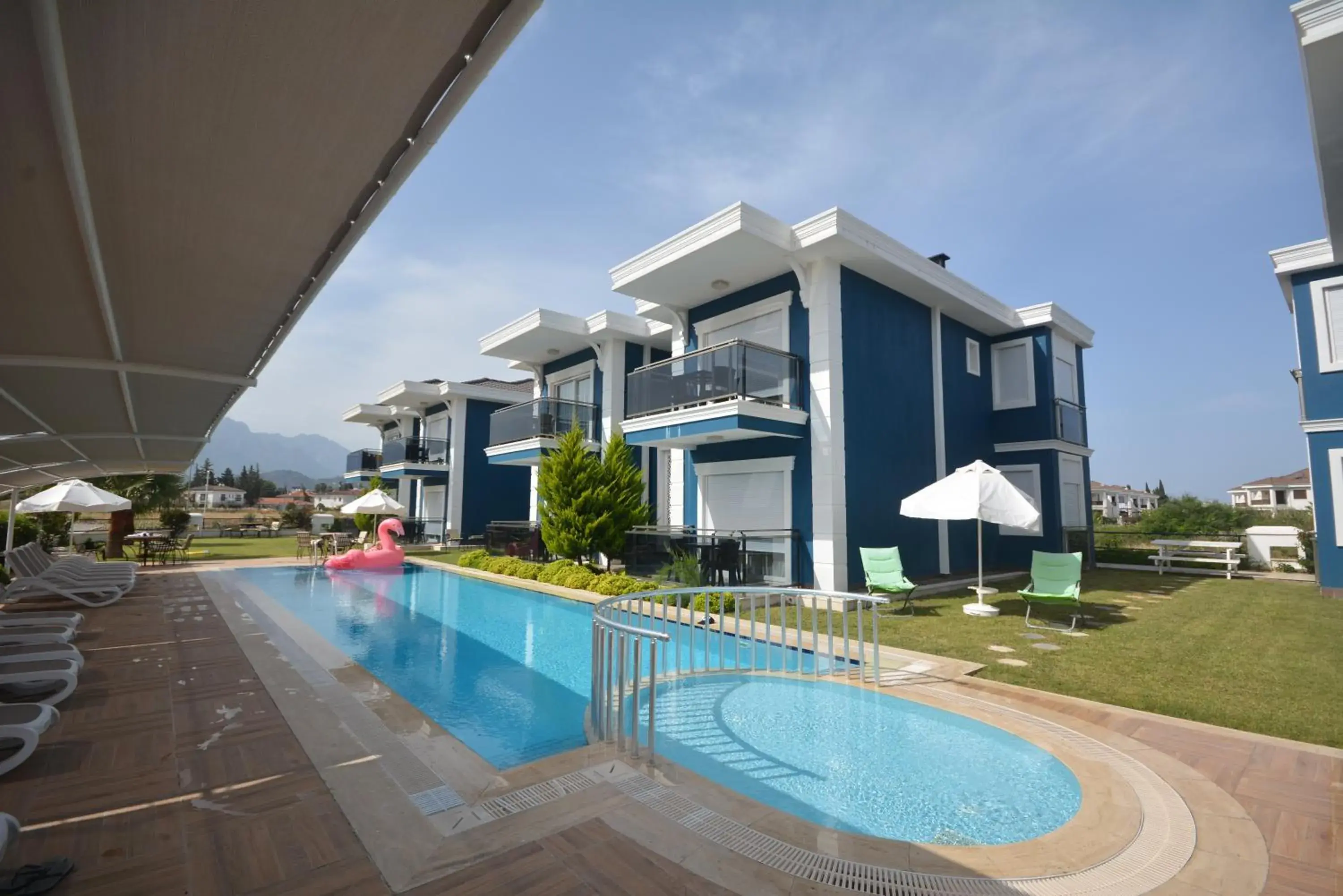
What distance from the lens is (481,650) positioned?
8.99 meters

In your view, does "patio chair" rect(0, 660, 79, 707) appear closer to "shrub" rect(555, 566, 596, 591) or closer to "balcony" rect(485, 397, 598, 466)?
"shrub" rect(555, 566, 596, 591)

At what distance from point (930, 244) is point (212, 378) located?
15.8 meters

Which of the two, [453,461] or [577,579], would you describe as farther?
[453,461]

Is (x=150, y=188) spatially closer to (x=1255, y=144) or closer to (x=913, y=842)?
(x=913, y=842)

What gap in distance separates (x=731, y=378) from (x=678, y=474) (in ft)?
12.8

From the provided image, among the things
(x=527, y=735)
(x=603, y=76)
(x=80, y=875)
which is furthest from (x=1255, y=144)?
(x=80, y=875)

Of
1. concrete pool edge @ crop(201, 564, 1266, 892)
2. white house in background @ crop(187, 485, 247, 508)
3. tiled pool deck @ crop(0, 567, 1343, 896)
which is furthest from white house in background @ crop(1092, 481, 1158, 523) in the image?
white house in background @ crop(187, 485, 247, 508)

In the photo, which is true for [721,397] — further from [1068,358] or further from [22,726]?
[1068,358]

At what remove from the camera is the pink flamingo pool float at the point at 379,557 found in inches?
694

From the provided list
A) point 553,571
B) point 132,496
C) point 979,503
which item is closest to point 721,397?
point 979,503

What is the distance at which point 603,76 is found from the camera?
8664 millimetres

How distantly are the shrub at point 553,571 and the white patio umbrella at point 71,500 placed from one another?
38.8ft

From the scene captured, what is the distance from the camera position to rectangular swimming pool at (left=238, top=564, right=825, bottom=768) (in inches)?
235

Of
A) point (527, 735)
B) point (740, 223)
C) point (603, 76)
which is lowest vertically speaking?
point (527, 735)
